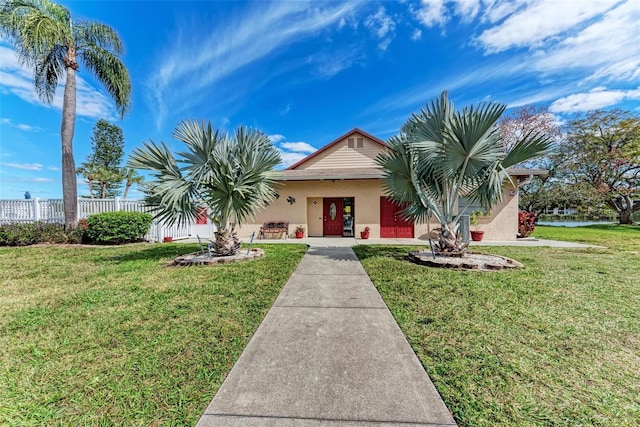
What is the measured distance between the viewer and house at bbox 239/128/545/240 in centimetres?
1197

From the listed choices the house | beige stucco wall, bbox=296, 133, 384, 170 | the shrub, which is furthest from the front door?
the shrub

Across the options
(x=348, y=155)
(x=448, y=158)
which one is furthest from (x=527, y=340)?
(x=348, y=155)

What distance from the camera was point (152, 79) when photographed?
13.0 metres

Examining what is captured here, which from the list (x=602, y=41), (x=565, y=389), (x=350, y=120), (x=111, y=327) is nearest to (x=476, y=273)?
(x=565, y=389)

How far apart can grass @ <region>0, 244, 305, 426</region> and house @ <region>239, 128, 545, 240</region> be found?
7056 millimetres

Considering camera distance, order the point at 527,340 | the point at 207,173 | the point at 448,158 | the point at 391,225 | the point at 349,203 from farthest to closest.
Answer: the point at 349,203, the point at 391,225, the point at 207,173, the point at 448,158, the point at 527,340

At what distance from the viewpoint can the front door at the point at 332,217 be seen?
13.7 metres

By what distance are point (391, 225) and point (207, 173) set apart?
920cm

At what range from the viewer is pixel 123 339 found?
2953mm

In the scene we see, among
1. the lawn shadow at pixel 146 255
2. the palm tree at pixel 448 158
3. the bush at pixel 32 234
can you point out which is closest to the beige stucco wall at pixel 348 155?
the palm tree at pixel 448 158

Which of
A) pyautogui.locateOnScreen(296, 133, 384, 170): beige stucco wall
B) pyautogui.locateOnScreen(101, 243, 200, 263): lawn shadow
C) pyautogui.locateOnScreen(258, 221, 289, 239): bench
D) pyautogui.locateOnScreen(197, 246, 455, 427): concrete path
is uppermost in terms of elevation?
pyautogui.locateOnScreen(296, 133, 384, 170): beige stucco wall

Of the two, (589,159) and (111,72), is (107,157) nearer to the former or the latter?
(111,72)

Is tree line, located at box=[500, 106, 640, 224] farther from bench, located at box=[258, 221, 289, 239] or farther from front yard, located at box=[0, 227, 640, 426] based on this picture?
front yard, located at box=[0, 227, 640, 426]

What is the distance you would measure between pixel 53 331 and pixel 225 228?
4.52 meters
